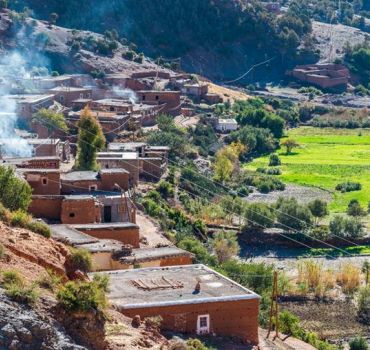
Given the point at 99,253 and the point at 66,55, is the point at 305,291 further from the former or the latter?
the point at 66,55

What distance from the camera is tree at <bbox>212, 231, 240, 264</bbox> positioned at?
139 ft

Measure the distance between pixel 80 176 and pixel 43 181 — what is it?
2.74m

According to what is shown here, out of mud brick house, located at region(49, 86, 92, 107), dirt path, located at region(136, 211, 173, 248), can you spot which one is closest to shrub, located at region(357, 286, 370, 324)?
dirt path, located at region(136, 211, 173, 248)

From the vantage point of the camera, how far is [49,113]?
5388cm

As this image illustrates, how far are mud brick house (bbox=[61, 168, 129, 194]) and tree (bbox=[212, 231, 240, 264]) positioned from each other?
5.86 meters

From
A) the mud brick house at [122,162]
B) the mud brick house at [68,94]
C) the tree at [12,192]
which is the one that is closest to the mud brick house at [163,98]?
the mud brick house at [68,94]

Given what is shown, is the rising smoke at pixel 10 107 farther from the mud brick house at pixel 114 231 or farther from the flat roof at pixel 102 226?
the mud brick house at pixel 114 231

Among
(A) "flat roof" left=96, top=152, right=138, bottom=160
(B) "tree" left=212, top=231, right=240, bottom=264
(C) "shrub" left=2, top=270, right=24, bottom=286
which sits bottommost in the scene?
(B) "tree" left=212, top=231, right=240, bottom=264

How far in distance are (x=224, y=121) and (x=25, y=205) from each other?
48.0 metres

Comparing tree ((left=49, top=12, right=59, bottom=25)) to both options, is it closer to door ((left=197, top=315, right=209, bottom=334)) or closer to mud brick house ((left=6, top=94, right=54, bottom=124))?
mud brick house ((left=6, top=94, right=54, bottom=124))

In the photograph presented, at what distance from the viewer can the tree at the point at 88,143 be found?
42469mm

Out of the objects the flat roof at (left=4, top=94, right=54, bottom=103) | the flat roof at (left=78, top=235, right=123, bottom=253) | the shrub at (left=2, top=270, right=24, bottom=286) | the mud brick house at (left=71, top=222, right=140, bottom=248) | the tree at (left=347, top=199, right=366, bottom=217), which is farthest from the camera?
the flat roof at (left=4, top=94, right=54, bottom=103)

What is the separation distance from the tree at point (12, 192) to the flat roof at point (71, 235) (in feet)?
3.28

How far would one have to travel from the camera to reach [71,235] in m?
28.0
